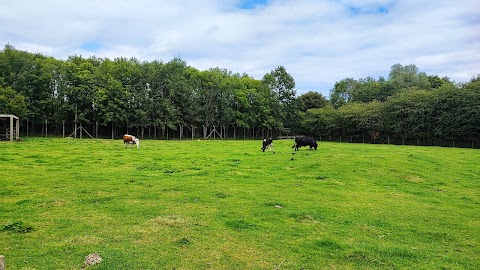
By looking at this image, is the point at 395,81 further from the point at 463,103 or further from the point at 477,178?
the point at 477,178

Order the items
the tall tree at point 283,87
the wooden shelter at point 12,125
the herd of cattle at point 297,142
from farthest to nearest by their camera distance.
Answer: the tall tree at point 283,87
the wooden shelter at point 12,125
the herd of cattle at point 297,142

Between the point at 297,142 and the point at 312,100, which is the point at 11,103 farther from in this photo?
the point at 312,100

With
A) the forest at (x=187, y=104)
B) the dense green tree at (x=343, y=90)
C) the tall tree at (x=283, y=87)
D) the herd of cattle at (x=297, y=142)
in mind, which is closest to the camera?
the herd of cattle at (x=297, y=142)

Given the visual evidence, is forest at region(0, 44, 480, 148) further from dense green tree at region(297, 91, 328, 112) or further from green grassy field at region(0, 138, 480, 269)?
green grassy field at region(0, 138, 480, 269)

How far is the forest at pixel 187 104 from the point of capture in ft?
162

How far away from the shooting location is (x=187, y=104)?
2362 inches

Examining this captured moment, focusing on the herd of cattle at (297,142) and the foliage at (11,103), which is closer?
the herd of cattle at (297,142)

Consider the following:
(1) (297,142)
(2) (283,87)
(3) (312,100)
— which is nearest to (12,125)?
(1) (297,142)

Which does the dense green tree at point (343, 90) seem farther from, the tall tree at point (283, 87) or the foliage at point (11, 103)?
the foliage at point (11, 103)

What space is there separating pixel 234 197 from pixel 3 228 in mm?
5981

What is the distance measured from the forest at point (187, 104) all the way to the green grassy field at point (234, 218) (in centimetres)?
3740

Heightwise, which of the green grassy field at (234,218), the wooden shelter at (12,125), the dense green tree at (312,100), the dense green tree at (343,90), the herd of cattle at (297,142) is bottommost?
the green grassy field at (234,218)

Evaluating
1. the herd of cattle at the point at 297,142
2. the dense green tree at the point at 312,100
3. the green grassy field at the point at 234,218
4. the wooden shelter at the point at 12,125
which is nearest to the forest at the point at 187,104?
the wooden shelter at the point at 12,125

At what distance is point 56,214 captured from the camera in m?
8.13
